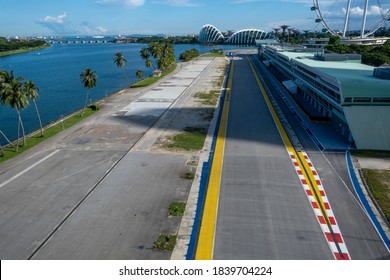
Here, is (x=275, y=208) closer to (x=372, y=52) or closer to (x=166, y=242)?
(x=166, y=242)

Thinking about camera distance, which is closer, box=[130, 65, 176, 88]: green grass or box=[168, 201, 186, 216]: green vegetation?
box=[168, 201, 186, 216]: green vegetation

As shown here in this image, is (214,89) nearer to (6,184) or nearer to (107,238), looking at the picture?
(6,184)

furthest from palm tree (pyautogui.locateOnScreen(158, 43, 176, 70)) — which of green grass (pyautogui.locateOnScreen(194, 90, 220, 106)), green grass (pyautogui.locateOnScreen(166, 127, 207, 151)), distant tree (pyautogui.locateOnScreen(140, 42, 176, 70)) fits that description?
green grass (pyautogui.locateOnScreen(166, 127, 207, 151))

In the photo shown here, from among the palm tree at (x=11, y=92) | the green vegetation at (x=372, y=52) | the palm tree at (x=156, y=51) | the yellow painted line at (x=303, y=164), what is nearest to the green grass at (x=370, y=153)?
the yellow painted line at (x=303, y=164)

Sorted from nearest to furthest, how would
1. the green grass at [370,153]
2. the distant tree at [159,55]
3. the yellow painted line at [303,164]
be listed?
the yellow painted line at [303,164], the green grass at [370,153], the distant tree at [159,55]

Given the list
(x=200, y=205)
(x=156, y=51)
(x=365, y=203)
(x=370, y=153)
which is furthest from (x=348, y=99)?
(x=156, y=51)

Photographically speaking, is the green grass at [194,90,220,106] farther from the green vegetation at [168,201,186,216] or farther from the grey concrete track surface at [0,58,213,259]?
the green vegetation at [168,201,186,216]

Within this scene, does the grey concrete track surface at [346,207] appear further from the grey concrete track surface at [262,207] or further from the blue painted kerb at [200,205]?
the blue painted kerb at [200,205]
